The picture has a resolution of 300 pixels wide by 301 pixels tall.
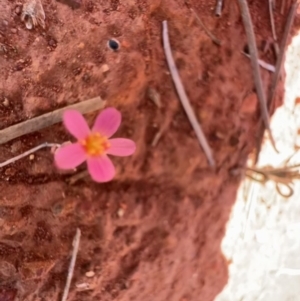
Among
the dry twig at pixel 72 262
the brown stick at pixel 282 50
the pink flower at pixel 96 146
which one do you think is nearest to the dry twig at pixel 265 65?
the brown stick at pixel 282 50

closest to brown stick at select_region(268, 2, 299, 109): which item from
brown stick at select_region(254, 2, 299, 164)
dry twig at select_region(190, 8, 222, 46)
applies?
brown stick at select_region(254, 2, 299, 164)

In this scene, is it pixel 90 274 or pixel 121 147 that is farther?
pixel 90 274

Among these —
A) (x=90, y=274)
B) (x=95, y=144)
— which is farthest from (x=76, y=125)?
(x=90, y=274)

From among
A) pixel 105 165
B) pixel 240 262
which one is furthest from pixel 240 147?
pixel 240 262

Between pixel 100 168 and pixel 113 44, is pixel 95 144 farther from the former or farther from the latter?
pixel 113 44

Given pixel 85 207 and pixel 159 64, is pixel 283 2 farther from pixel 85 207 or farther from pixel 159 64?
pixel 85 207

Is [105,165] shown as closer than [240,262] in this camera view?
Yes
